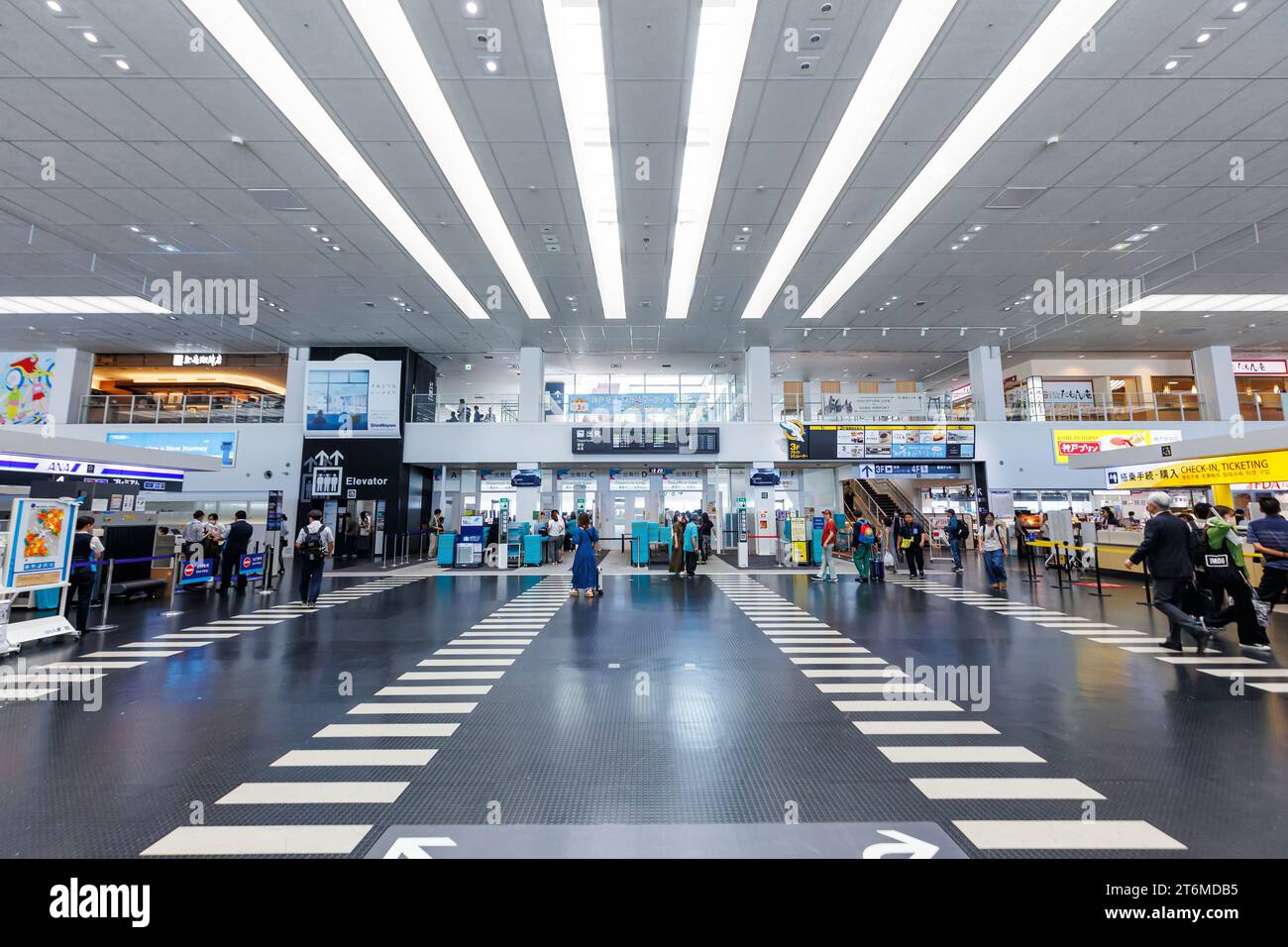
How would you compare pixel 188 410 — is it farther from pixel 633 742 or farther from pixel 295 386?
pixel 633 742

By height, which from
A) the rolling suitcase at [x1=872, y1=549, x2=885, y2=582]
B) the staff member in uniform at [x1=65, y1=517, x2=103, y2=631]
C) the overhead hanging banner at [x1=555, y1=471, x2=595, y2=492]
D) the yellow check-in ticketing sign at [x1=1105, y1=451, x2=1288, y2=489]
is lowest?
the rolling suitcase at [x1=872, y1=549, x2=885, y2=582]

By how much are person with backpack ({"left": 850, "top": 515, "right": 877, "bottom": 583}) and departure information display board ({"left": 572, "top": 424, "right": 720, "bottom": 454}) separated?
752 cm

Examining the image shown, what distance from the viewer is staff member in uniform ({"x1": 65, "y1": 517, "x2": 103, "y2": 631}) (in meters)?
6.82

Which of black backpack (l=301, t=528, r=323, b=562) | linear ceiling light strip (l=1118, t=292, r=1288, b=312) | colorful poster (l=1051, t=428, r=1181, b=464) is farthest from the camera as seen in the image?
colorful poster (l=1051, t=428, r=1181, b=464)

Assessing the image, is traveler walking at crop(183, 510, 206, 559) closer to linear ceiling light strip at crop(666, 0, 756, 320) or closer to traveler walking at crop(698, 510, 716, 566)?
linear ceiling light strip at crop(666, 0, 756, 320)

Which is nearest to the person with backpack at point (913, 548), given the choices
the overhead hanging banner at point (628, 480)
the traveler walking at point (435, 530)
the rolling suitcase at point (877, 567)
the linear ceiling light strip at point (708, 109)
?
the rolling suitcase at point (877, 567)

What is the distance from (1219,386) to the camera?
19.3m

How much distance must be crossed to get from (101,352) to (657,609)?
26.7m

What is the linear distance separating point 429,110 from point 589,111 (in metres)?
2.55

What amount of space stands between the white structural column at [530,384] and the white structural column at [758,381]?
808cm

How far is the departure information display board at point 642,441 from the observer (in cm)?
1861

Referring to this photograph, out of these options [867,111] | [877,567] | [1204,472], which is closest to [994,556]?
[877,567]

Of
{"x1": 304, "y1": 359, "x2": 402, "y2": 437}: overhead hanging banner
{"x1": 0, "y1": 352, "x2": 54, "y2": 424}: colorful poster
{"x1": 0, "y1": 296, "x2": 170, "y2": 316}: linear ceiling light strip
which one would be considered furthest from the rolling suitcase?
{"x1": 0, "y1": 352, "x2": 54, "y2": 424}: colorful poster
